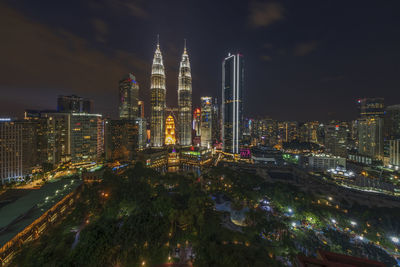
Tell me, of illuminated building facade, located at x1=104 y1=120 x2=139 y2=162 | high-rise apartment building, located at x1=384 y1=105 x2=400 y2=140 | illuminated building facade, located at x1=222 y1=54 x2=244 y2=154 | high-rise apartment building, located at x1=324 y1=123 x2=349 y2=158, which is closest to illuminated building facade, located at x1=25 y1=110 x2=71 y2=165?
illuminated building facade, located at x1=104 y1=120 x2=139 y2=162

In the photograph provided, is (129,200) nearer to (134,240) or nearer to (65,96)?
(134,240)

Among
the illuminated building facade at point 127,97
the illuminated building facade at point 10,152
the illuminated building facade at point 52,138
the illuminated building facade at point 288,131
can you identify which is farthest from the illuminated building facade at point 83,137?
the illuminated building facade at point 288,131

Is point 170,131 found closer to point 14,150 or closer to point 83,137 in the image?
point 83,137

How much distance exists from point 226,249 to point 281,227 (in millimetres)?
8433

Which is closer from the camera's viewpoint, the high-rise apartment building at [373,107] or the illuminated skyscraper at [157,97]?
the high-rise apartment building at [373,107]

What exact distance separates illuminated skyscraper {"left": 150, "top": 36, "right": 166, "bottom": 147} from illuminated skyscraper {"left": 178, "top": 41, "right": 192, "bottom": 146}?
960 centimetres

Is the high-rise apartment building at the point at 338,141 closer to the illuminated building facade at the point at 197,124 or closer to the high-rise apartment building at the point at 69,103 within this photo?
the illuminated building facade at the point at 197,124

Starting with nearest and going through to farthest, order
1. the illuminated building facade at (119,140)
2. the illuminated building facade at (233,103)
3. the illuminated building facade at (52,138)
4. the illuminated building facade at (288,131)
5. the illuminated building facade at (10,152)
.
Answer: the illuminated building facade at (10,152) < the illuminated building facade at (52,138) < the illuminated building facade at (119,140) < the illuminated building facade at (233,103) < the illuminated building facade at (288,131)

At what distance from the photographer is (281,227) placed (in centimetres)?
1711

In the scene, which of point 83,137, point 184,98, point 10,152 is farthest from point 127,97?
point 10,152

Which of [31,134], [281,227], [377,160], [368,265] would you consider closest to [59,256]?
[368,265]

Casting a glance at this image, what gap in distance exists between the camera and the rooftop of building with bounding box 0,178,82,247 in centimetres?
1567

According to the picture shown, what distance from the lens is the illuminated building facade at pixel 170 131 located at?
288ft

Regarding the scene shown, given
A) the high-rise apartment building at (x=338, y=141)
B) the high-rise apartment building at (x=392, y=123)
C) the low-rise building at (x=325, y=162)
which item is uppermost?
the high-rise apartment building at (x=392, y=123)
